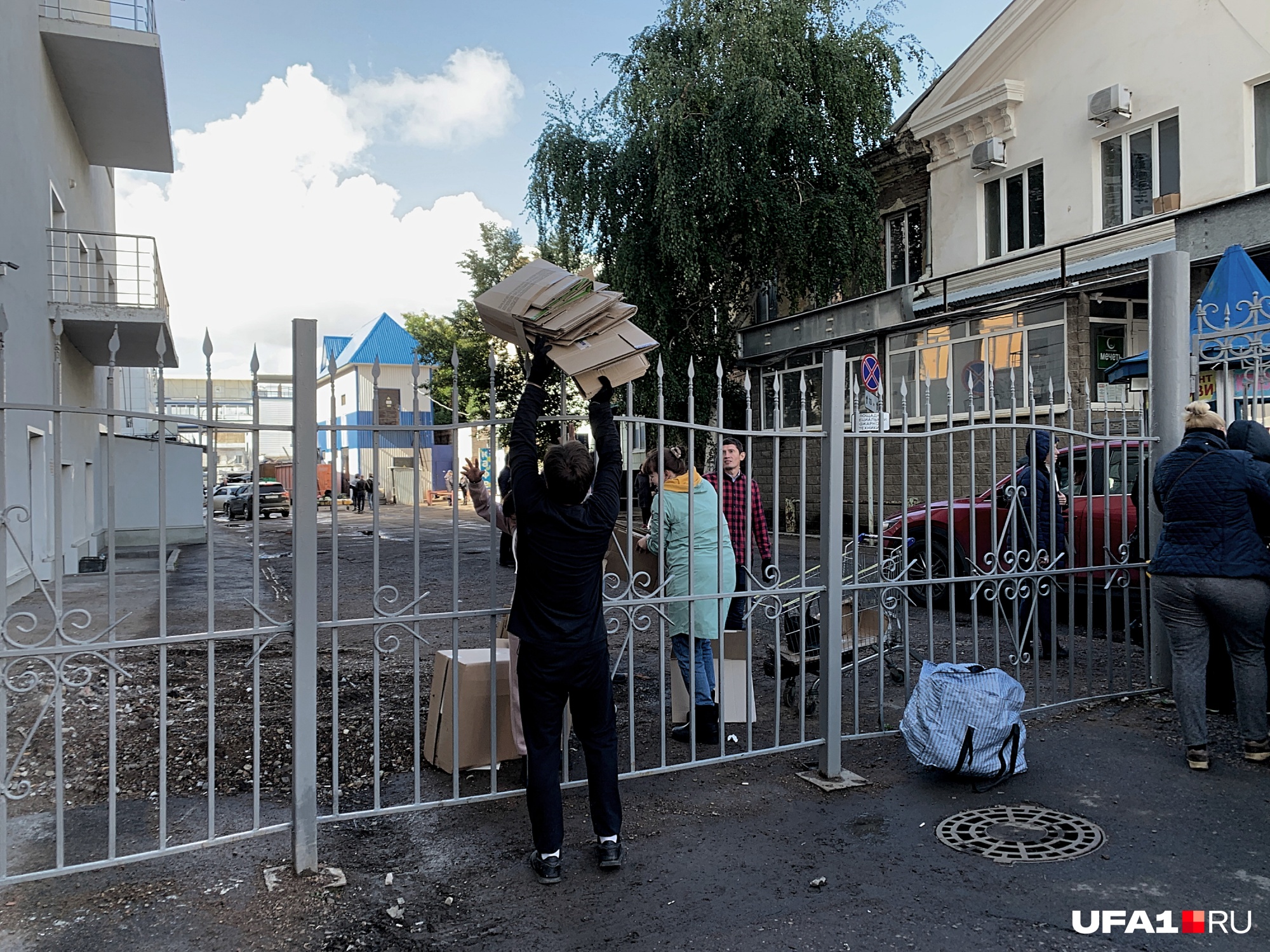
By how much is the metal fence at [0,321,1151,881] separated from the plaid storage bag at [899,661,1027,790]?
456 mm

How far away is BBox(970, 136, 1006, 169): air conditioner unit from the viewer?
57.7ft

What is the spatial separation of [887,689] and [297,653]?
15.4 feet

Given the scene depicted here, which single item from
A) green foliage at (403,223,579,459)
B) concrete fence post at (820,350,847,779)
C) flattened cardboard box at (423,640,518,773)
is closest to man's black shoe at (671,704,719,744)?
concrete fence post at (820,350,847,779)

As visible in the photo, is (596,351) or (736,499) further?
(736,499)

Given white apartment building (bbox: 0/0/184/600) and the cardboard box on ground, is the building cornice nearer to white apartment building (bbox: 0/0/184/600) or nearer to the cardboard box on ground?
white apartment building (bbox: 0/0/184/600)

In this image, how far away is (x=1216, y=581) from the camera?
4816mm

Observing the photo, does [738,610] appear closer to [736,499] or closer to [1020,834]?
[736,499]

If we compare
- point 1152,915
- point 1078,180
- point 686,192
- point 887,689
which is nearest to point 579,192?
point 686,192

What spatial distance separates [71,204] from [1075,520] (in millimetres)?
14842

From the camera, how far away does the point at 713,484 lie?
5484 mm

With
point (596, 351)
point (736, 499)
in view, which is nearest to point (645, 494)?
point (736, 499)

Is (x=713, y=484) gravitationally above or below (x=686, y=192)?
below

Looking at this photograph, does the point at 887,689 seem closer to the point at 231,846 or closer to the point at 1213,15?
the point at 231,846

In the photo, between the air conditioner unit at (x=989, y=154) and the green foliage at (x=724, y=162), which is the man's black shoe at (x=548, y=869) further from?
the air conditioner unit at (x=989, y=154)
